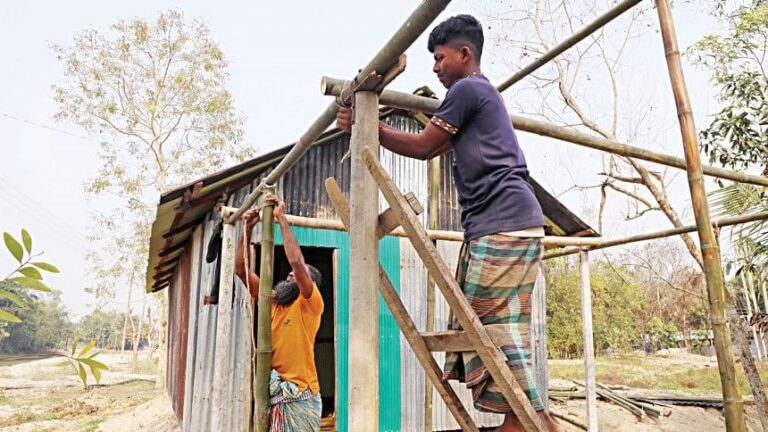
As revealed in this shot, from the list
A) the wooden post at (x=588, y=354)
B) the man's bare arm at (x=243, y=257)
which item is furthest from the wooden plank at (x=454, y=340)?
the wooden post at (x=588, y=354)

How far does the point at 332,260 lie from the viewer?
7445 mm

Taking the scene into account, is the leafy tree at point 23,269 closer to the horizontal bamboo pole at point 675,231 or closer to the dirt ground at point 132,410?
the horizontal bamboo pole at point 675,231

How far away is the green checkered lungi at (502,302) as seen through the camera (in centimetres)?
A: 191

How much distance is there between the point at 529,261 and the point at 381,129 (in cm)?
80

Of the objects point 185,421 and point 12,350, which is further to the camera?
point 12,350

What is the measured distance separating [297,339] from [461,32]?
242cm

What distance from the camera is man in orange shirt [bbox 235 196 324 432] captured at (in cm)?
356

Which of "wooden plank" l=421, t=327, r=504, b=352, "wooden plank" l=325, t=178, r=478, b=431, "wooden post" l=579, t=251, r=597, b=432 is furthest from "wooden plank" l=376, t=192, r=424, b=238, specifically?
"wooden post" l=579, t=251, r=597, b=432

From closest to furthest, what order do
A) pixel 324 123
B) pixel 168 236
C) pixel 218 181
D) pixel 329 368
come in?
1. pixel 324 123
2. pixel 218 181
3. pixel 168 236
4. pixel 329 368

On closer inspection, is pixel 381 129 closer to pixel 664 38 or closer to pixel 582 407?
pixel 664 38

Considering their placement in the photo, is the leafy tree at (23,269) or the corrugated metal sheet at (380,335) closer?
the leafy tree at (23,269)

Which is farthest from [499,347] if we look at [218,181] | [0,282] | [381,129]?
[218,181]

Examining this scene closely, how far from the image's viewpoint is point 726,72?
349 inches

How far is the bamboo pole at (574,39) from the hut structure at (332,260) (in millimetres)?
3099
